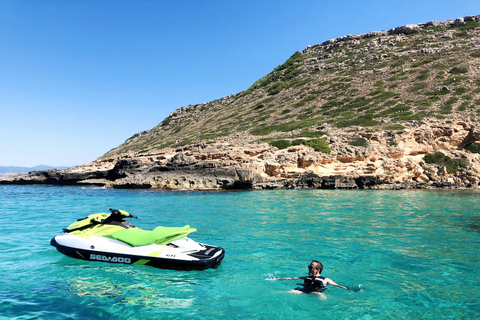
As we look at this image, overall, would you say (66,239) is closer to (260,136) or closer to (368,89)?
(260,136)

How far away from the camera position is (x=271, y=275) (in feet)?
26.0

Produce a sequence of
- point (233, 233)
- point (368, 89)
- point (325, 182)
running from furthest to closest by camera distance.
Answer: point (368, 89), point (325, 182), point (233, 233)

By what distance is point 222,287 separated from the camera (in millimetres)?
7277

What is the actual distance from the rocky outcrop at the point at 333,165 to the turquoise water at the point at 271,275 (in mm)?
16970

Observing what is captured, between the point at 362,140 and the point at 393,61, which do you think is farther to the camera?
the point at 393,61

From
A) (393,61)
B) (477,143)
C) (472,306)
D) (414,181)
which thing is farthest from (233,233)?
(393,61)

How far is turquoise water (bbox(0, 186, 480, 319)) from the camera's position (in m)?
6.04

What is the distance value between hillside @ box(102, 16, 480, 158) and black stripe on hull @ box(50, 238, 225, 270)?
38107 millimetres

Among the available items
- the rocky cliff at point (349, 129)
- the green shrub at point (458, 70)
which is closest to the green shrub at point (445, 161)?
the rocky cliff at point (349, 129)

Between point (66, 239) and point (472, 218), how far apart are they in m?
17.4

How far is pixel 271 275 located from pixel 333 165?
2853cm

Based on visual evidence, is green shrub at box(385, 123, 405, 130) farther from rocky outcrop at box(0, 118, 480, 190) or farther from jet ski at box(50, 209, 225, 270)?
jet ski at box(50, 209, 225, 270)

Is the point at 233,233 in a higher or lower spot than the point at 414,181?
lower

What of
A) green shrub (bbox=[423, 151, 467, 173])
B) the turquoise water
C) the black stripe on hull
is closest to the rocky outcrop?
green shrub (bbox=[423, 151, 467, 173])
